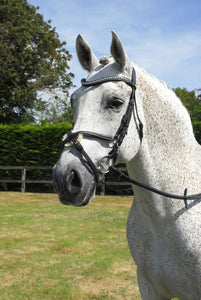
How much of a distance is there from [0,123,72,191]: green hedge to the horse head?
12.4 metres

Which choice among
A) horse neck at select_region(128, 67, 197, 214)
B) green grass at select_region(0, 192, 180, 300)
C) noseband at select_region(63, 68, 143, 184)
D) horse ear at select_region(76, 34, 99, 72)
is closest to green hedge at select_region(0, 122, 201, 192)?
green grass at select_region(0, 192, 180, 300)

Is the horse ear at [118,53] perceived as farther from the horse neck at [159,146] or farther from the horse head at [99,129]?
the horse neck at [159,146]

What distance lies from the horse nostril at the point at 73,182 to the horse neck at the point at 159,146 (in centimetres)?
55

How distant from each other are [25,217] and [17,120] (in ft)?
46.7

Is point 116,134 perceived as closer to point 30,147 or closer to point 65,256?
point 65,256

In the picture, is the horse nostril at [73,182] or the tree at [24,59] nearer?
the horse nostril at [73,182]

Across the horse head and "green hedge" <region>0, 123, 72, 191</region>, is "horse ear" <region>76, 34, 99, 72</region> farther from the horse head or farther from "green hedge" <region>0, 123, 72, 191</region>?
"green hedge" <region>0, 123, 72, 191</region>

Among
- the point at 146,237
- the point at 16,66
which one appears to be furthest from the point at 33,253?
the point at 16,66

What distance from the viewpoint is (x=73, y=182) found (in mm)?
1687

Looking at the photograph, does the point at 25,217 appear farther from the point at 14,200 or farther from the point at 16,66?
the point at 16,66

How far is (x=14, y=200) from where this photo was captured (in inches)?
477

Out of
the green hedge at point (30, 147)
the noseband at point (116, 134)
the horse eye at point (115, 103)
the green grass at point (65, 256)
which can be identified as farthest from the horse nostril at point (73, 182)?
the green hedge at point (30, 147)

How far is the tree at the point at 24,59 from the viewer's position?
65.4 feet

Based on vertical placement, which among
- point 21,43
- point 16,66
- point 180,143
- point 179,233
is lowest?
point 179,233
